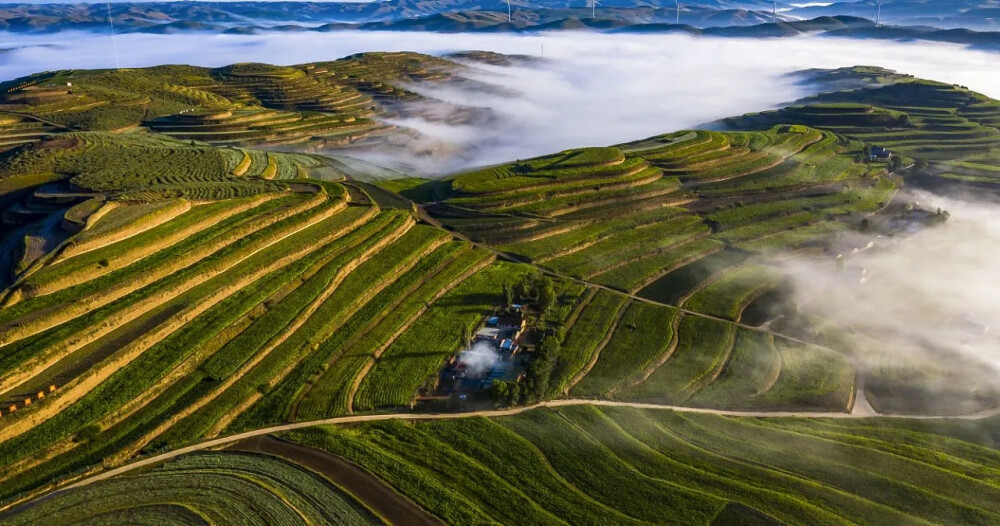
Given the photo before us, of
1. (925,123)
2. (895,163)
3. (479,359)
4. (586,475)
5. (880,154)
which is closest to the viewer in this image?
(586,475)

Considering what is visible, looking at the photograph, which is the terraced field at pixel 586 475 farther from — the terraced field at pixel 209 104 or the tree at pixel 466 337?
the terraced field at pixel 209 104

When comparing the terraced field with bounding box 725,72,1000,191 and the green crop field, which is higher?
the terraced field with bounding box 725,72,1000,191

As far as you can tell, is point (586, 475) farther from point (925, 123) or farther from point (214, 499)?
point (925, 123)

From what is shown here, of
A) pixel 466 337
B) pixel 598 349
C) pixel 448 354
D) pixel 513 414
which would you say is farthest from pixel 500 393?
pixel 598 349

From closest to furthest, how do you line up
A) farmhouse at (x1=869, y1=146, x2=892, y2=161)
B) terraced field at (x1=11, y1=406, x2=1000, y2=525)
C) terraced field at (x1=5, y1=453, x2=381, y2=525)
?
1. terraced field at (x1=5, y1=453, x2=381, y2=525)
2. terraced field at (x1=11, y1=406, x2=1000, y2=525)
3. farmhouse at (x1=869, y1=146, x2=892, y2=161)

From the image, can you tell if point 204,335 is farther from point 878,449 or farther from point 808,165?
point 808,165

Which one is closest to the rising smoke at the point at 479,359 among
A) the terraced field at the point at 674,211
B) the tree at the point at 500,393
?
the tree at the point at 500,393

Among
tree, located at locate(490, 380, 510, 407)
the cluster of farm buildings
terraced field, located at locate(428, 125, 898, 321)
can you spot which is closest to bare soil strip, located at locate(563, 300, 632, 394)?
the cluster of farm buildings

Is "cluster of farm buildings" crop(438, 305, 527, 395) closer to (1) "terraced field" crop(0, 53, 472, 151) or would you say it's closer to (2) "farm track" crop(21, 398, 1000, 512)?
(2) "farm track" crop(21, 398, 1000, 512)

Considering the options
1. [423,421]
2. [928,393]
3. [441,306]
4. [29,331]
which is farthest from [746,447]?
[29,331]

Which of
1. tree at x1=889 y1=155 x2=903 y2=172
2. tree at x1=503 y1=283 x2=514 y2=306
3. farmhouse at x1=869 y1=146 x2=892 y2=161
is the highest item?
farmhouse at x1=869 y1=146 x2=892 y2=161

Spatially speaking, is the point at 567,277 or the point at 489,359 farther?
the point at 567,277

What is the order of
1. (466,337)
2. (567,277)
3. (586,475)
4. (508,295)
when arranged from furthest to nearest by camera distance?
(567,277) < (508,295) < (466,337) < (586,475)
